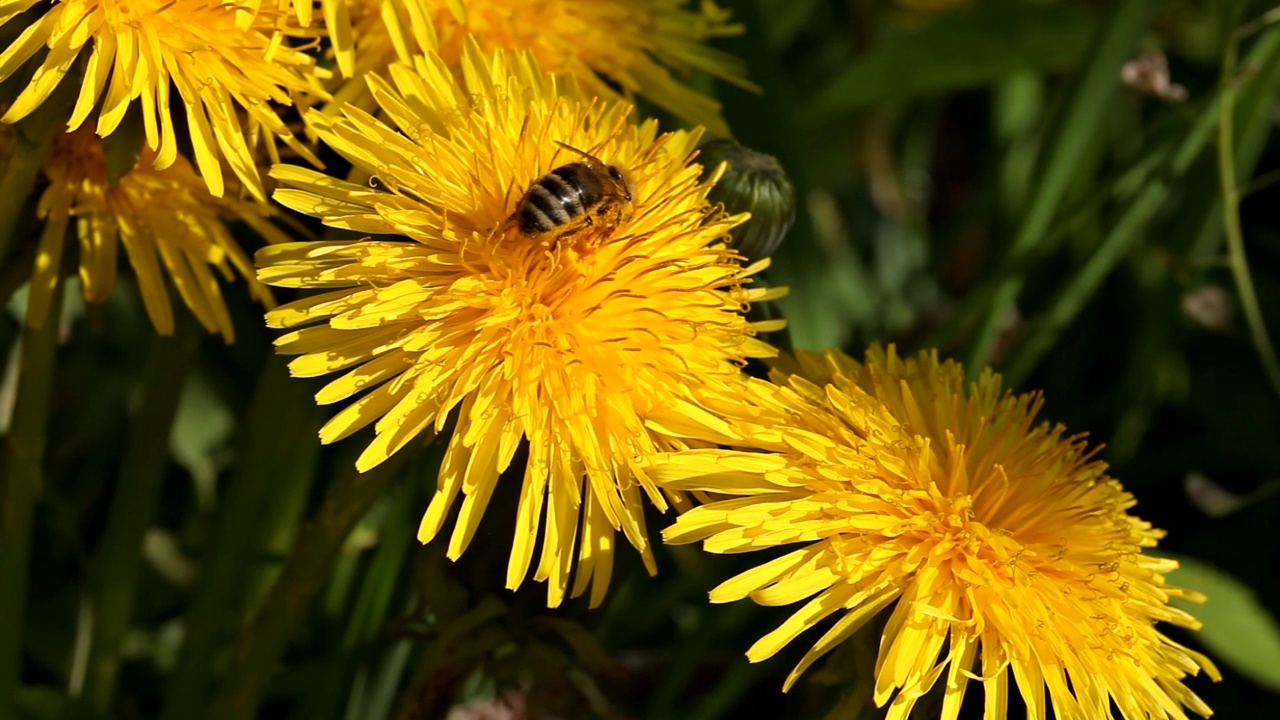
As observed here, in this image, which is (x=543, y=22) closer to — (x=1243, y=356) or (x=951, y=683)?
(x=951, y=683)

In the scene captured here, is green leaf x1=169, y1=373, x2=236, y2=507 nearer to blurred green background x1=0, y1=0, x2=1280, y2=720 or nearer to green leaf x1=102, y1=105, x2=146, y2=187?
blurred green background x1=0, y1=0, x2=1280, y2=720

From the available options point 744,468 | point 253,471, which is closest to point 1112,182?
point 744,468


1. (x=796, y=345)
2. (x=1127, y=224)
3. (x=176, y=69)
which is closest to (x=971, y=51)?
(x=1127, y=224)

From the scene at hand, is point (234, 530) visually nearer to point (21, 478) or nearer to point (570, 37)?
point (21, 478)

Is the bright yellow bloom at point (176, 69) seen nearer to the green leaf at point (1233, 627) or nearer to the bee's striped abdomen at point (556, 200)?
the bee's striped abdomen at point (556, 200)

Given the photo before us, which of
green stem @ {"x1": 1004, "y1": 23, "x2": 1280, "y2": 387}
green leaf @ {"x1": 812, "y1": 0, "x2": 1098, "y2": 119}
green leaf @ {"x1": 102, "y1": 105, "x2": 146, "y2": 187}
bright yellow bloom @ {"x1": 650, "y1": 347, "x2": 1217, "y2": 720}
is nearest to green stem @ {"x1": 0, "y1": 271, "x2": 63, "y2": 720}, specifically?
green leaf @ {"x1": 102, "y1": 105, "x2": 146, "y2": 187}

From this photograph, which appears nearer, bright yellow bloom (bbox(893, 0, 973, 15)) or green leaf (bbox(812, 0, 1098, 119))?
green leaf (bbox(812, 0, 1098, 119))
